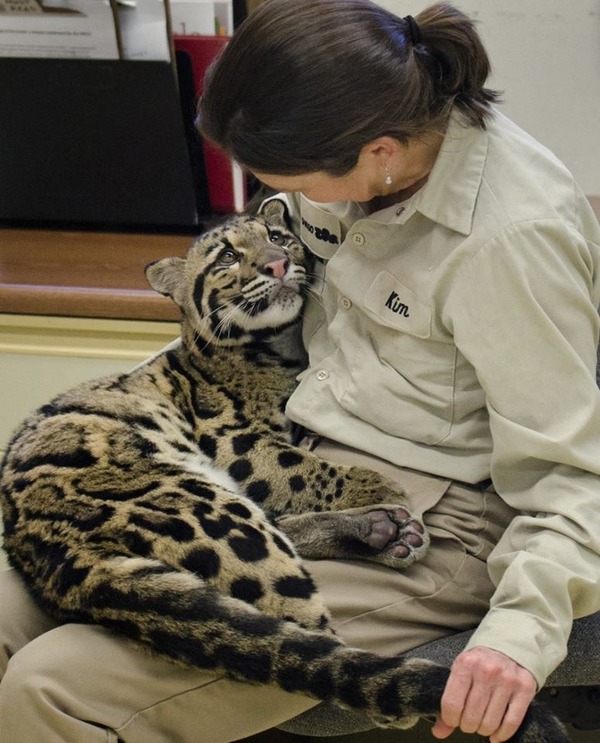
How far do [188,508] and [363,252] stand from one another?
0.45 meters

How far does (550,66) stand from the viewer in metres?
2.19

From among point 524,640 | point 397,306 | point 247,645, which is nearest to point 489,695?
point 524,640

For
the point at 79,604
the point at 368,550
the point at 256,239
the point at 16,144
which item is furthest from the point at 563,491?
the point at 16,144

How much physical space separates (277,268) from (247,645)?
691 mm

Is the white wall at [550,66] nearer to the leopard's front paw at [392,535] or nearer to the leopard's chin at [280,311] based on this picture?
the leopard's chin at [280,311]

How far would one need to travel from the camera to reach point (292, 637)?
1.09 m

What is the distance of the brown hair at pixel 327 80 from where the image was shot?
1072 millimetres

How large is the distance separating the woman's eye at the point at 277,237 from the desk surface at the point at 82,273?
1.65 ft

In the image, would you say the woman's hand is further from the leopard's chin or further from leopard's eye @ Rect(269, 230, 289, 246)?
leopard's eye @ Rect(269, 230, 289, 246)

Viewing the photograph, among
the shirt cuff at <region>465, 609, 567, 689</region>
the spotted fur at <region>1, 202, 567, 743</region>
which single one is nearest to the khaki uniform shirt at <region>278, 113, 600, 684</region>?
the shirt cuff at <region>465, 609, 567, 689</region>

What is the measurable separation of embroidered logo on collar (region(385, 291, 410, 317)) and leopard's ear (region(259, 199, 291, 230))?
428 millimetres

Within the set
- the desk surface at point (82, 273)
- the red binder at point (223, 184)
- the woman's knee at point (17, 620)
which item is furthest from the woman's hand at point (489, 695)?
the red binder at point (223, 184)

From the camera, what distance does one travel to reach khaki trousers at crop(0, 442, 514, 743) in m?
1.08

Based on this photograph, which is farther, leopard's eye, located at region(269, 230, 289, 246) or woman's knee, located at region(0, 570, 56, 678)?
leopard's eye, located at region(269, 230, 289, 246)
